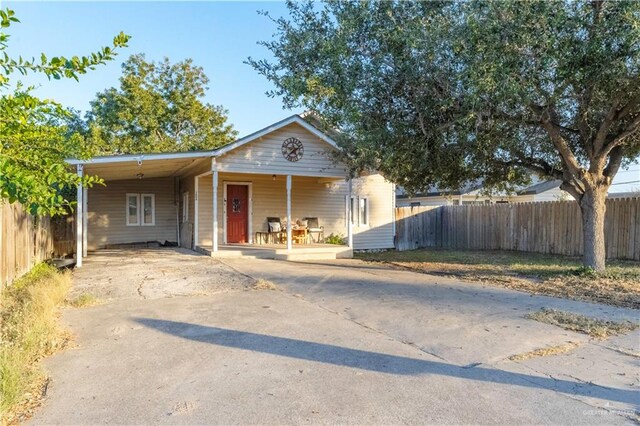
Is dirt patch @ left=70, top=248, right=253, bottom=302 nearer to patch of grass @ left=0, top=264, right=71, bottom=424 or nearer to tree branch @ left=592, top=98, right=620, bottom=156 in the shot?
patch of grass @ left=0, top=264, right=71, bottom=424

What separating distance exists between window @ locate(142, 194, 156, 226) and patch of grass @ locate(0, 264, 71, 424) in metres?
8.99

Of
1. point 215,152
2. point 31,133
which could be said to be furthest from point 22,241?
point 31,133

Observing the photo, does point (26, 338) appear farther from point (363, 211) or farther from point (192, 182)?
point (363, 211)

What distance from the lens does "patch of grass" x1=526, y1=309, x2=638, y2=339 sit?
5.52 m

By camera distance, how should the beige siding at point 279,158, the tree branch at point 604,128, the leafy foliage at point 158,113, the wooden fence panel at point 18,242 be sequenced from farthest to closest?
1. the leafy foliage at point 158,113
2. the beige siding at point 279,158
3. the tree branch at point 604,128
4. the wooden fence panel at point 18,242

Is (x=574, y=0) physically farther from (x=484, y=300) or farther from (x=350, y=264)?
(x=350, y=264)

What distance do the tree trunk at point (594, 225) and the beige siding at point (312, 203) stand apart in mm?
9229

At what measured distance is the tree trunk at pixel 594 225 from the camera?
381 inches

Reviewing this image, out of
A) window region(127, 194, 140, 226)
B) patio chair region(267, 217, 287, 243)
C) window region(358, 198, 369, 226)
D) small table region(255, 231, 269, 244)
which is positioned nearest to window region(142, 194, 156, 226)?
window region(127, 194, 140, 226)

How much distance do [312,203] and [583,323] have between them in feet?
39.2

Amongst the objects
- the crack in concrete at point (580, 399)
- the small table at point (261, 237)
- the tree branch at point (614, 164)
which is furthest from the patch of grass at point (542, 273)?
the small table at point (261, 237)

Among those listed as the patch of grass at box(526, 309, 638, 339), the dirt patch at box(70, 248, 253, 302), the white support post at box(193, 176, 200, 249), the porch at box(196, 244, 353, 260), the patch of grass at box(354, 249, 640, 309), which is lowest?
the patch of grass at box(526, 309, 638, 339)

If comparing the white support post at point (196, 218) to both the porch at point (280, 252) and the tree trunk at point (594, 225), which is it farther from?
the tree trunk at point (594, 225)

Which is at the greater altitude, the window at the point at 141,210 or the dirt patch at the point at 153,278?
the window at the point at 141,210
